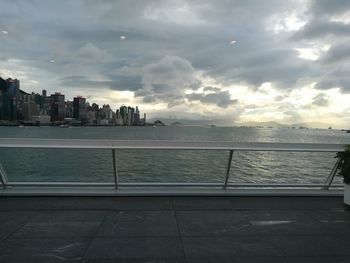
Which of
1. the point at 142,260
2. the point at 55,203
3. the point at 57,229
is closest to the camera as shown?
the point at 142,260

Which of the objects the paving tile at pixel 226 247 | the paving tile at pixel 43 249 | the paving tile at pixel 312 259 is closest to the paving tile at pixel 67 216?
the paving tile at pixel 43 249

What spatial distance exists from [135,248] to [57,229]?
1.35 metres

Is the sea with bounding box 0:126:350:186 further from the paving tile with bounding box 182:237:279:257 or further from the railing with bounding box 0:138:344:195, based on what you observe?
the paving tile with bounding box 182:237:279:257

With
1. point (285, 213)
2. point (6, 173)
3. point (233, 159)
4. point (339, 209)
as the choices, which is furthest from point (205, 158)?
Result: point (6, 173)

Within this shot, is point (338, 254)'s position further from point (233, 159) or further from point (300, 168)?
point (300, 168)

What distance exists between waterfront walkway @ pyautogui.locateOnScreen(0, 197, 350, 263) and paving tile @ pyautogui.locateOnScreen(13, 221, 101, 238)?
14 millimetres

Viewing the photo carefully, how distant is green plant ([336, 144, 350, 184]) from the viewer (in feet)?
20.4

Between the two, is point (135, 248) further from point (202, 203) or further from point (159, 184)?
point (159, 184)

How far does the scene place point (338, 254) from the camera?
4023 mm

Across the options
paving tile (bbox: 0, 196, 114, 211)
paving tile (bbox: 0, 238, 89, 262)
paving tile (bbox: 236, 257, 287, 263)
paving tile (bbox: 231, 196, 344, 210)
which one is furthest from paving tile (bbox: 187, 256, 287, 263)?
paving tile (bbox: 0, 196, 114, 211)

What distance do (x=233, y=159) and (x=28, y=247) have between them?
4294 mm

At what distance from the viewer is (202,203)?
629 centimetres

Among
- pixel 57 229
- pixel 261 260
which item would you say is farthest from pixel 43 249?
pixel 261 260

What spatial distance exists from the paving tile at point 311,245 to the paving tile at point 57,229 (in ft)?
8.34
